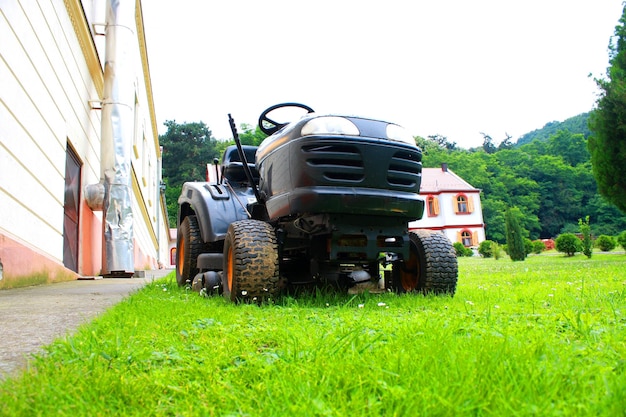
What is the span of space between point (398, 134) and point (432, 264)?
934 mm

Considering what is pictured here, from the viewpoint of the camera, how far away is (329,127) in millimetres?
3252

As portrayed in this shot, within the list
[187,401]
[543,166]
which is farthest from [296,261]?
[543,166]

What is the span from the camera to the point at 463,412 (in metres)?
1.14

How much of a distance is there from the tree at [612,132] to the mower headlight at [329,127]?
12.3 meters

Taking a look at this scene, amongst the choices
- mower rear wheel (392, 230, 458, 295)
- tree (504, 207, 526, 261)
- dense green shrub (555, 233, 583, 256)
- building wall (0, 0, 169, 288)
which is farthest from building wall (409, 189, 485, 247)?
mower rear wheel (392, 230, 458, 295)

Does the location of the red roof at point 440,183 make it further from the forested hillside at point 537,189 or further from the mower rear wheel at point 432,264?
the mower rear wheel at point 432,264

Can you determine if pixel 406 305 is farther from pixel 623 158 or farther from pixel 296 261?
pixel 623 158

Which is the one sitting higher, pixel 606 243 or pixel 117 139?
pixel 117 139

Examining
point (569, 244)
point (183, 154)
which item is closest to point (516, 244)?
point (569, 244)

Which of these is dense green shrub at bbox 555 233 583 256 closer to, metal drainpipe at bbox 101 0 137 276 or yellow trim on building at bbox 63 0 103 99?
metal drainpipe at bbox 101 0 137 276

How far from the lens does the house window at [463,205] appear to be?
43.4 metres

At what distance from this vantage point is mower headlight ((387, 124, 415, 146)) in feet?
11.3

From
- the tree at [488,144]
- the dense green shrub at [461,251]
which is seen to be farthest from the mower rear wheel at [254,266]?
the tree at [488,144]

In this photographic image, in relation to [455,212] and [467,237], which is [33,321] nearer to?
[455,212]
